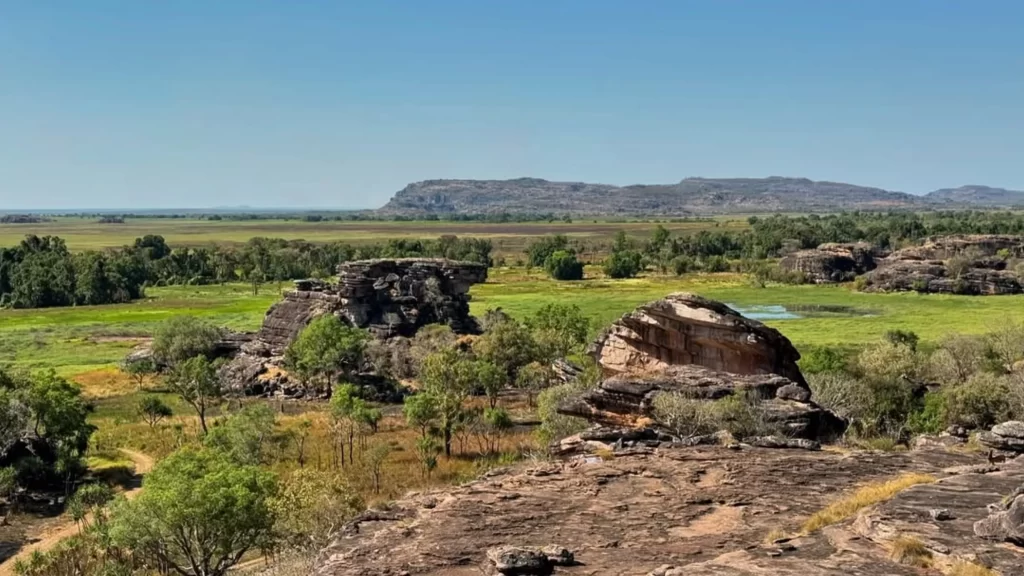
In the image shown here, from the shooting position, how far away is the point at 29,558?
35781 millimetres

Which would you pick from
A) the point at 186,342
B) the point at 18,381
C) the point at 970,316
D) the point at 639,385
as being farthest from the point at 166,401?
the point at 970,316

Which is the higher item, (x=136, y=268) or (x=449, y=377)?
(x=136, y=268)

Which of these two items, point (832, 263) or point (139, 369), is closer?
point (139, 369)

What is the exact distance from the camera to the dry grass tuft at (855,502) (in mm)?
23172

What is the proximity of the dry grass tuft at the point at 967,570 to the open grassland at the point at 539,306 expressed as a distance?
6967 cm

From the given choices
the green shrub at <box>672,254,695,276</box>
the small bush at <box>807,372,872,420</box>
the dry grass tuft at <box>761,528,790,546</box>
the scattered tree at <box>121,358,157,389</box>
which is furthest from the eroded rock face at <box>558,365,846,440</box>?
the green shrub at <box>672,254,695,276</box>

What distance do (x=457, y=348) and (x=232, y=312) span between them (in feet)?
190

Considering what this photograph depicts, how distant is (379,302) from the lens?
285 feet

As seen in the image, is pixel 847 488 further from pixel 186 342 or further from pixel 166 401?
pixel 186 342

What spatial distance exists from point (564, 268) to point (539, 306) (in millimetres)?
46519

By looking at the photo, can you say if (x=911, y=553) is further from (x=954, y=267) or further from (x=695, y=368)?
(x=954, y=267)

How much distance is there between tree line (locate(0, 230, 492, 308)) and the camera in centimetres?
14138

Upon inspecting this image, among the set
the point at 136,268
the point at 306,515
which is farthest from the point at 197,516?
the point at 136,268

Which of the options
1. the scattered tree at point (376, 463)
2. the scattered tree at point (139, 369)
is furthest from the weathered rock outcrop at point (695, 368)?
the scattered tree at point (139, 369)
